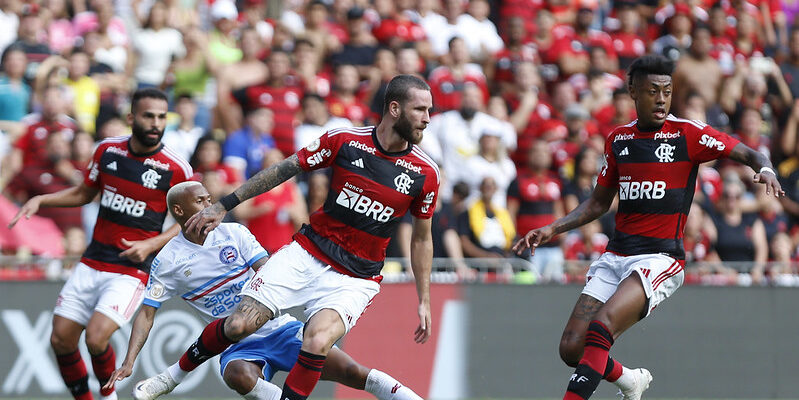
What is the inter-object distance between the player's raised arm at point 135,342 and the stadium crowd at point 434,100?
155 inches

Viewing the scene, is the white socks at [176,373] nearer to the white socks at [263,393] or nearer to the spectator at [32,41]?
the white socks at [263,393]

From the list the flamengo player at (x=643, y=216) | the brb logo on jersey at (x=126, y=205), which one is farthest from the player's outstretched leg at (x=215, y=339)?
the flamengo player at (x=643, y=216)

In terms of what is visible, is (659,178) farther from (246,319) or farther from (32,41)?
(32,41)

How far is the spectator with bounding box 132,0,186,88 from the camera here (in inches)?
601

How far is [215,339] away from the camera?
8250 millimetres

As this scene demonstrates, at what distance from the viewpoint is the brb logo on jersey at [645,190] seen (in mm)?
8711

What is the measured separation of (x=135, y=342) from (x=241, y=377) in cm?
82

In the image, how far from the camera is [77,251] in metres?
12.6

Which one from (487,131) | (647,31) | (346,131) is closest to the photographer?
(346,131)

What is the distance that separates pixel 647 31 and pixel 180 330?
1005cm

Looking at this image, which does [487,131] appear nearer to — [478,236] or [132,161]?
[478,236]

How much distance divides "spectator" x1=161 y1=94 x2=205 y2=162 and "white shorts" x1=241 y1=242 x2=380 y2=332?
5550 millimetres

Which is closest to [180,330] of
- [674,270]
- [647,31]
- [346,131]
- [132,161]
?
[132,161]

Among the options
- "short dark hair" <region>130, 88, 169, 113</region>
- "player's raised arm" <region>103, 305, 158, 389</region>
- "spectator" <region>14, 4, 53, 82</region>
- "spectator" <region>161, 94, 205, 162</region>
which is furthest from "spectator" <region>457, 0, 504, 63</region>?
"player's raised arm" <region>103, 305, 158, 389</region>
